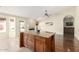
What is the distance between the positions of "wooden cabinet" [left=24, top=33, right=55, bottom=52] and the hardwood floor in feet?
0.32

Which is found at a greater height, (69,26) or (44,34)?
(69,26)

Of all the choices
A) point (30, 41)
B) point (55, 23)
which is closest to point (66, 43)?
point (55, 23)

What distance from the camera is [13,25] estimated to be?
174cm

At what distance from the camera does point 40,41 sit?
168cm

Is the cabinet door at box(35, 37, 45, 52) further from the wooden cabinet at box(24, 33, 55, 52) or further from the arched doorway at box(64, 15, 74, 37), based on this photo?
the arched doorway at box(64, 15, 74, 37)

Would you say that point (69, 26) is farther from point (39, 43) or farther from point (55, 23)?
point (39, 43)

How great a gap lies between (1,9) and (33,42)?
0.89 m

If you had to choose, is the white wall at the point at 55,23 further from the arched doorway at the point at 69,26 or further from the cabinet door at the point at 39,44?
the cabinet door at the point at 39,44

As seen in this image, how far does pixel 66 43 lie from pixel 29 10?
0.96 meters

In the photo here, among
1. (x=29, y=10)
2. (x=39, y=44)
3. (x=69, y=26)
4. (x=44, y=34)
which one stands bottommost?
(x=39, y=44)

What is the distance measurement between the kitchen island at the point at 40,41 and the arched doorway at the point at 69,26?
0.91ft

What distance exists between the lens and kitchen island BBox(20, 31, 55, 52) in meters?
1.61

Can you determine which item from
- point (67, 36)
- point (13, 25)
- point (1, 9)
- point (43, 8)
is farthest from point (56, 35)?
point (1, 9)
